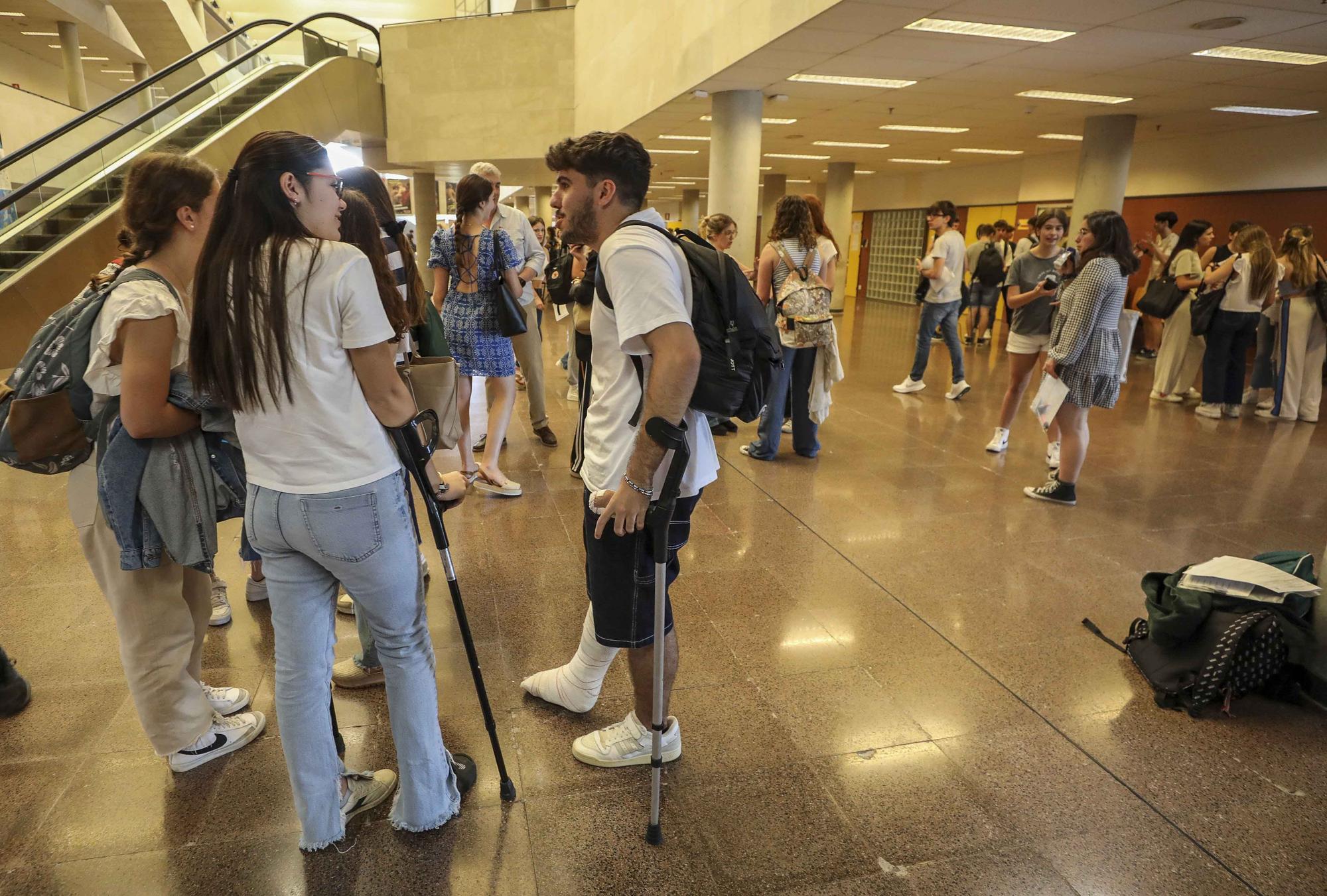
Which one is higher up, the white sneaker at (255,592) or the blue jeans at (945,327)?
the blue jeans at (945,327)

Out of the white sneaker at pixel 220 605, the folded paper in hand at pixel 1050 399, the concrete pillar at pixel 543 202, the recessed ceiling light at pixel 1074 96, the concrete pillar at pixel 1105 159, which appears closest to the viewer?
the white sneaker at pixel 220 605

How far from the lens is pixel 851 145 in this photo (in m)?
14.2

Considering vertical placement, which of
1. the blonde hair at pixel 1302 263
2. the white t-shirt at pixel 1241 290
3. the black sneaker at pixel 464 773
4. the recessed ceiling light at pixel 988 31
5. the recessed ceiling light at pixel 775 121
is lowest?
the black sneaker at pixel 464 773

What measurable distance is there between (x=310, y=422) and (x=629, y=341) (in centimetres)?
71

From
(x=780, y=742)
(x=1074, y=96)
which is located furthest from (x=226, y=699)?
(x=1074, y=96)

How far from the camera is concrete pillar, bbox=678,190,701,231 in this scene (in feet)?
87.8

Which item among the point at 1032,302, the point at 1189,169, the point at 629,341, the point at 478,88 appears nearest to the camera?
the point at 629,341

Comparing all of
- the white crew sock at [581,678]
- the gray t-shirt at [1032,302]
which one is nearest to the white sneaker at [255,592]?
the white crew sock at [581,678]

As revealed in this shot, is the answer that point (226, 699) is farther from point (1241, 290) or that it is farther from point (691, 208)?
point (691, 208)

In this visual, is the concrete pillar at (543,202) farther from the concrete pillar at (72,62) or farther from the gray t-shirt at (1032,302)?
the gray t-shirt at (1032,302)

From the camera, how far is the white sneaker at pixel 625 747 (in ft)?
7.77

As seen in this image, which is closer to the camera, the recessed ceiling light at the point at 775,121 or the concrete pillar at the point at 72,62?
the recessed ceiling light at the point at 775,121

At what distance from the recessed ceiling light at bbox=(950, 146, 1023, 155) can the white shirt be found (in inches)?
456

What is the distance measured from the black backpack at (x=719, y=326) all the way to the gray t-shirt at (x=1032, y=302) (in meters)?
3.99
